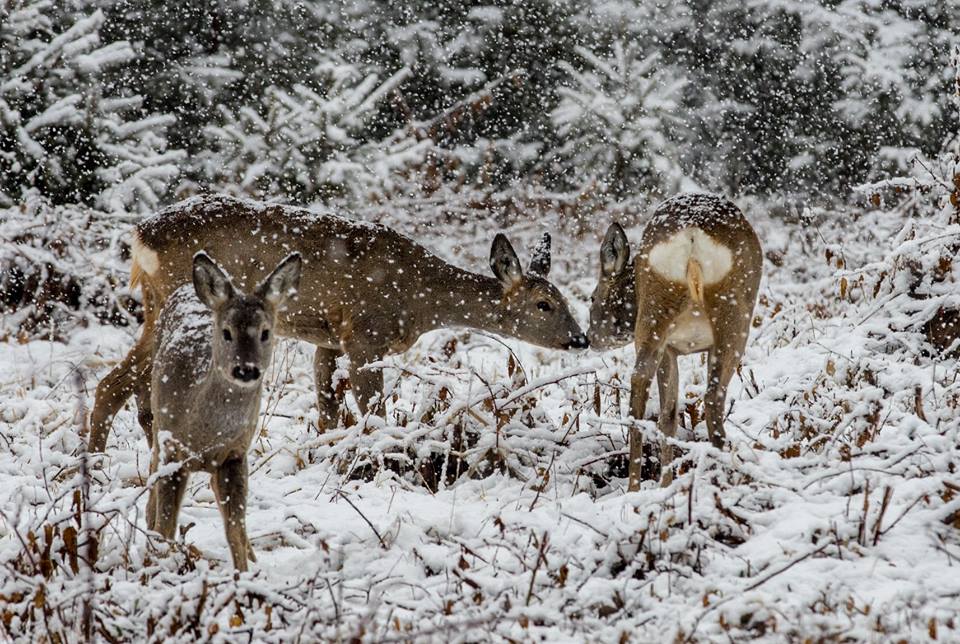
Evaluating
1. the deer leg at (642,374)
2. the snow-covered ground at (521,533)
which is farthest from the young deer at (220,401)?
the deer leg at (642,374)

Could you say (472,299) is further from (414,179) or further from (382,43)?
(382,43)

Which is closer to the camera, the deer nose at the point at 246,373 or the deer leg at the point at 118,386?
the deer nose at the point at 246,373

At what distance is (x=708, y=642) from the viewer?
3117mm

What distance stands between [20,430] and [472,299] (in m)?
3.09

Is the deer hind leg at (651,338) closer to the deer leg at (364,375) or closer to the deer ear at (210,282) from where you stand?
the deer leg at (364,375)

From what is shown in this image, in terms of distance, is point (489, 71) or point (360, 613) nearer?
point (360, 613)

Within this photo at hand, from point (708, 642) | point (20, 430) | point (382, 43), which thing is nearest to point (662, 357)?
point (708, 642)

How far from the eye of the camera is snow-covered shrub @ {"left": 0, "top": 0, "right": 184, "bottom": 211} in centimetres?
1052

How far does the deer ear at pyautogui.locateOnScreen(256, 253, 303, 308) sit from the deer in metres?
1.92

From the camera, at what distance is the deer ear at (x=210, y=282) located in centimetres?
424

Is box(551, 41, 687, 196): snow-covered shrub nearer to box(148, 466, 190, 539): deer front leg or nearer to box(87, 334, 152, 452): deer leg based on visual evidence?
box(87, 334, 152, 452): deer leg

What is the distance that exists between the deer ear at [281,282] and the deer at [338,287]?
1.92 metres

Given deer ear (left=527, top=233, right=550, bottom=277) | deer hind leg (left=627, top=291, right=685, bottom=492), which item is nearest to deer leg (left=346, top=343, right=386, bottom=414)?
deer ear (left=527, top=233, right=550, bottom=277)

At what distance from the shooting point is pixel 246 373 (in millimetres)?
4051
